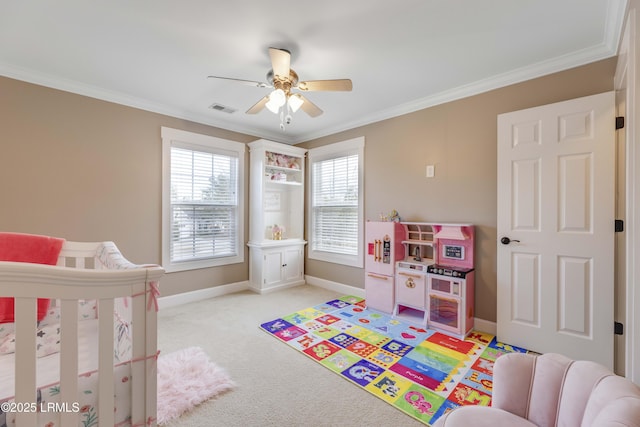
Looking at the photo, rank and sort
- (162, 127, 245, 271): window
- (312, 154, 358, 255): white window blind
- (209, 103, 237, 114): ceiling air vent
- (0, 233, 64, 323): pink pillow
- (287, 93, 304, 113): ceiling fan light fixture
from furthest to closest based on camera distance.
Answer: (312, 154, 358, 255): white window blind, (162, 127, 245, 271): window, (209, 103, 237, 114): ceiling air vent, (287, 93, 304, 113): ceiling fan light fixture, (0, 233, 64, 323): pink pillow

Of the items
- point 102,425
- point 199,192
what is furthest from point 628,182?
point 199,192

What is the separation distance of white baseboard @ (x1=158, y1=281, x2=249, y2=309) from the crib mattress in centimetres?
214

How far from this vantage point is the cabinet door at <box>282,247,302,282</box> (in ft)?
13.7

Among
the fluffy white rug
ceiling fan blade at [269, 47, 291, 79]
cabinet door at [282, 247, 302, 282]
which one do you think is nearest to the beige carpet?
the fluffy white rug

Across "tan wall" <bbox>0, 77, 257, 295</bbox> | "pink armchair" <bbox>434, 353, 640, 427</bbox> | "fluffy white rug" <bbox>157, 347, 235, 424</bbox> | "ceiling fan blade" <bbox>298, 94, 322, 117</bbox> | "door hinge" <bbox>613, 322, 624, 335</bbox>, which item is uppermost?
"ceiling fan blade" <bbox>298, 94, 322, 117</bbox>

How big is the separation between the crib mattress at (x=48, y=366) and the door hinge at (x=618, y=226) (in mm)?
3274

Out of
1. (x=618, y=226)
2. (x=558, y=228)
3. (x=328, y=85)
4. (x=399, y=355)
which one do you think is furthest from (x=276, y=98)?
(x=618, y=226)

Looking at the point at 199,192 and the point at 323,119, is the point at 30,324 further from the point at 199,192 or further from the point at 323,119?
the point at 323,119

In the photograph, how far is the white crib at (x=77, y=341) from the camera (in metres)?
0.83

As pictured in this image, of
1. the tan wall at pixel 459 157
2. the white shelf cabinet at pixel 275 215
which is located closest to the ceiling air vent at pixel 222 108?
the white shelf cabinet at pixel 275 215

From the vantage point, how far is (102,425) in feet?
3.09

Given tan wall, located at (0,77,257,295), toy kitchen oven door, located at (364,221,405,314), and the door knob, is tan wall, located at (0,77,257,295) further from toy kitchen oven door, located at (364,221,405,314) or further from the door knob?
the door knob

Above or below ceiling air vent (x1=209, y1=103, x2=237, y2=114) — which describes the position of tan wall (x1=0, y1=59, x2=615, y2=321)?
below

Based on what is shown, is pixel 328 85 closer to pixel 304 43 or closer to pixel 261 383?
pixel 304 43
